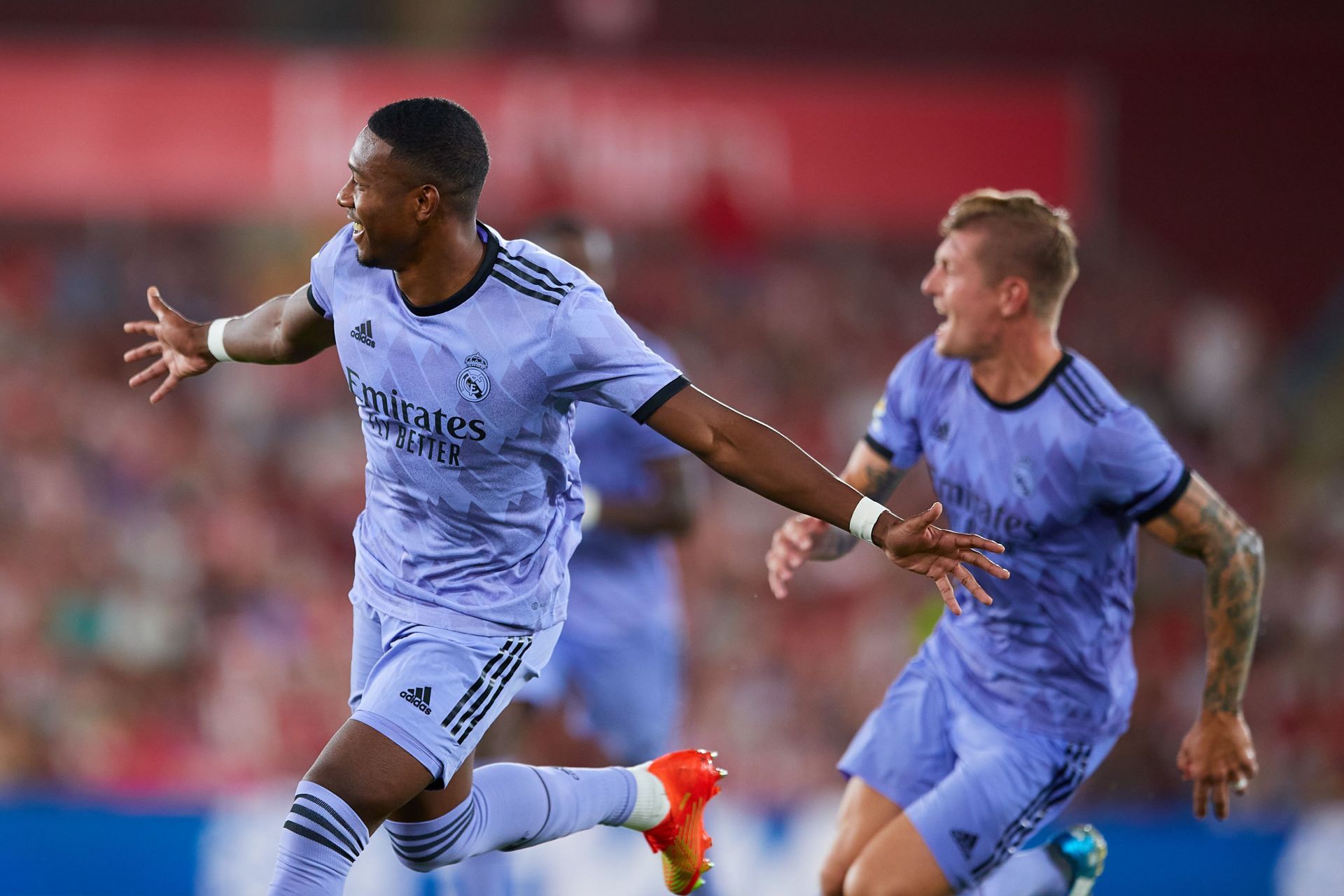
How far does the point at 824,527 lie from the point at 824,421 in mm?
7555

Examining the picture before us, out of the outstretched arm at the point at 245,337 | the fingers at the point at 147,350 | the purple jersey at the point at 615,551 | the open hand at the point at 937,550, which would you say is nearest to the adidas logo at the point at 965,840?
the open hand at the point at 937,550

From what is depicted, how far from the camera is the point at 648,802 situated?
457cm

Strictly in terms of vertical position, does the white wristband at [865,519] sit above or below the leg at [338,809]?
above

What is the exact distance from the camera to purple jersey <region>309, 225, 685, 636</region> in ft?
12.4

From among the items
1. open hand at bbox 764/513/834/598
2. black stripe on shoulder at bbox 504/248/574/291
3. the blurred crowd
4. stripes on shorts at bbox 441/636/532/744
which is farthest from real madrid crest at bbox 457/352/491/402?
the blurred crowd

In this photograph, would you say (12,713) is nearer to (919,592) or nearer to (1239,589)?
(919,592)

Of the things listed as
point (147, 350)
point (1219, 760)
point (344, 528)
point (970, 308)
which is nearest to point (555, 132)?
point (344, 528)

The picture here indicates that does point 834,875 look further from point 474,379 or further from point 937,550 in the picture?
point 474,379

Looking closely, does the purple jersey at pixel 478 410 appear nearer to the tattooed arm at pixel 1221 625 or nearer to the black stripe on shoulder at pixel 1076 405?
the black stripe on shoulder at pixel 1076 405

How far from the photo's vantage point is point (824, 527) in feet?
15.6

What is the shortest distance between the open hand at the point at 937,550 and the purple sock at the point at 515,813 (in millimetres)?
1356

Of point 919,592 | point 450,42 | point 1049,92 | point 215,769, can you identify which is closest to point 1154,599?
point 919,592

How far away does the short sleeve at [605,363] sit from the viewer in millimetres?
3721

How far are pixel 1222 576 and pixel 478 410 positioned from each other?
85.0 inches
